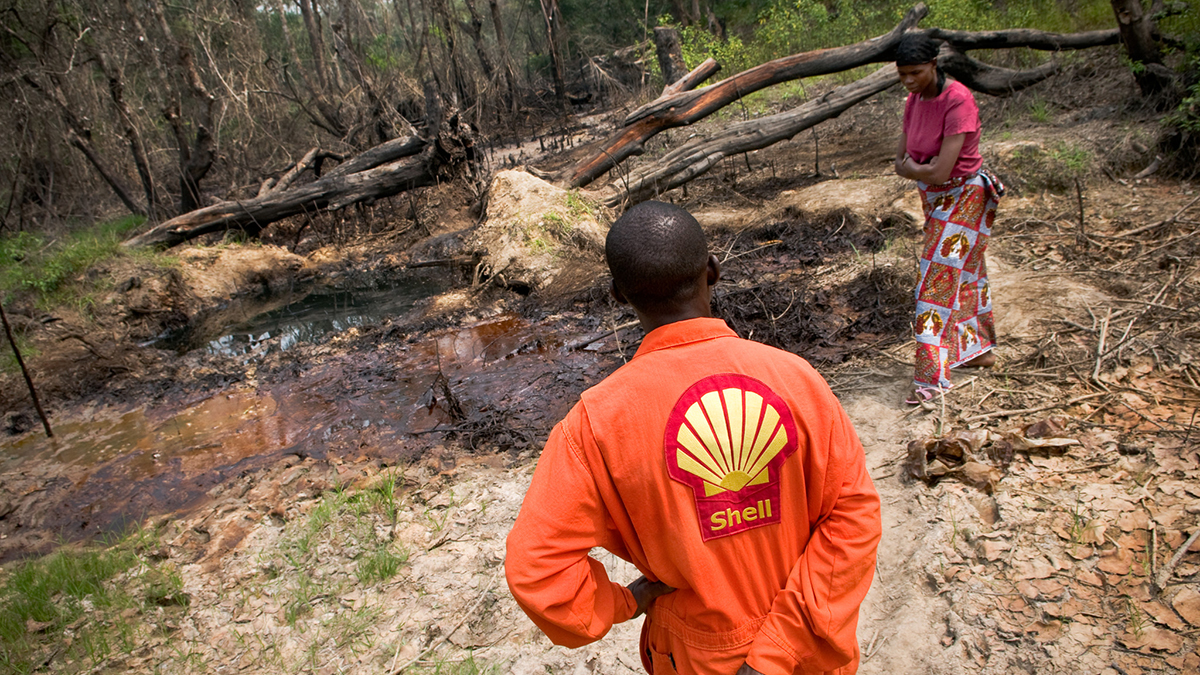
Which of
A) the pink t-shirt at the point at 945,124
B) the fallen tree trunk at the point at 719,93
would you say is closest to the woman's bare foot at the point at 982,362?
the pink t-shirt at the point at 945,124

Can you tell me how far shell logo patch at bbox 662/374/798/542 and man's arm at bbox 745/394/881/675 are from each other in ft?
0.31

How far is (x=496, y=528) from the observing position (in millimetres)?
3291

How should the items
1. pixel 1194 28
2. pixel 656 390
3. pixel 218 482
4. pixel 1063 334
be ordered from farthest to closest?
pixel 1194 28, pixel 218 482, pixel 1063 334, pixel 656 390

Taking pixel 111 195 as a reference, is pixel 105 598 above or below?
below

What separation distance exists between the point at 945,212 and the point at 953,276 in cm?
31

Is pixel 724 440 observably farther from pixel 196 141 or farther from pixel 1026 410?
pixel 196 141

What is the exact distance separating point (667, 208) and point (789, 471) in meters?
0.53

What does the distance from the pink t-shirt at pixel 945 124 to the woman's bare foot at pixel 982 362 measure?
1.03 m

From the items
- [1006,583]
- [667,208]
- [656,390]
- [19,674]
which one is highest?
[667,208]

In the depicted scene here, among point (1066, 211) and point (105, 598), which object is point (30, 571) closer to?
point (105, 598)

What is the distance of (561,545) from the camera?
1.18 metres

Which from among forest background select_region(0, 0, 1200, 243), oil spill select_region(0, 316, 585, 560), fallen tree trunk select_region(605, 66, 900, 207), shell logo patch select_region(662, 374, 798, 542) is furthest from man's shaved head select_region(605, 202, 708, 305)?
fallen tree trunk select_region(605, 66, 900, 207)

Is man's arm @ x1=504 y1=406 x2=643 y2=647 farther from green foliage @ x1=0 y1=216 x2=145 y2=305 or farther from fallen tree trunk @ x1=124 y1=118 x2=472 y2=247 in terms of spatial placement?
fallen tree trunk @ x1=124 y1=118 x2=472 y2=247

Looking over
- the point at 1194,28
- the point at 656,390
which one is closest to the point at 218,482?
the point at 656,390
